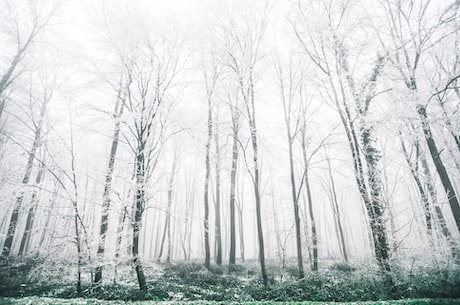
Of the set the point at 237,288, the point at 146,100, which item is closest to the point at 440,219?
the point at 237,288

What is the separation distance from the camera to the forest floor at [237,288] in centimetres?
696

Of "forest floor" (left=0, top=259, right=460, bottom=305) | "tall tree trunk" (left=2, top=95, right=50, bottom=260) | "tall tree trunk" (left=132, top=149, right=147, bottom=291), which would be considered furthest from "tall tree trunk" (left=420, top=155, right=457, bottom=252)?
"tall tree trunk" (left=2, top=95, right=50, bottom=260)

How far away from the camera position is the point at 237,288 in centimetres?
834

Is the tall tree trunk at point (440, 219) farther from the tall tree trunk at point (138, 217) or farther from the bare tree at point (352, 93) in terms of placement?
the tall tree trunk at point (138, 217)

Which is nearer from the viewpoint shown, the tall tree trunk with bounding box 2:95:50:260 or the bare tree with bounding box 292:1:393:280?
the bare tree with bounding box 292:1:393:280

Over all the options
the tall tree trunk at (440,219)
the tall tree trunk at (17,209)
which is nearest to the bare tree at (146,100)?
the tall tree trunk at (17,209)

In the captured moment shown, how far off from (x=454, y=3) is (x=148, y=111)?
11.7 meters

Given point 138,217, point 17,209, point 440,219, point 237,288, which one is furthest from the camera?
point 17,209

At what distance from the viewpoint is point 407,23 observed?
9.02 metres

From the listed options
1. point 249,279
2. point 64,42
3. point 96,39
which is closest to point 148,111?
point 96,39

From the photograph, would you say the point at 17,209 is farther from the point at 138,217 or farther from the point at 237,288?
the point at 237,288

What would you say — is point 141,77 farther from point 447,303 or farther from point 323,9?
point 447,303

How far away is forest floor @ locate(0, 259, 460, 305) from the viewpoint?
6961mm

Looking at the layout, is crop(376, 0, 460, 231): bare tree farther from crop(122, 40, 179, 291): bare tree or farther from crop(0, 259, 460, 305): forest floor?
crop(122, 40, 179, 291): bare tree
